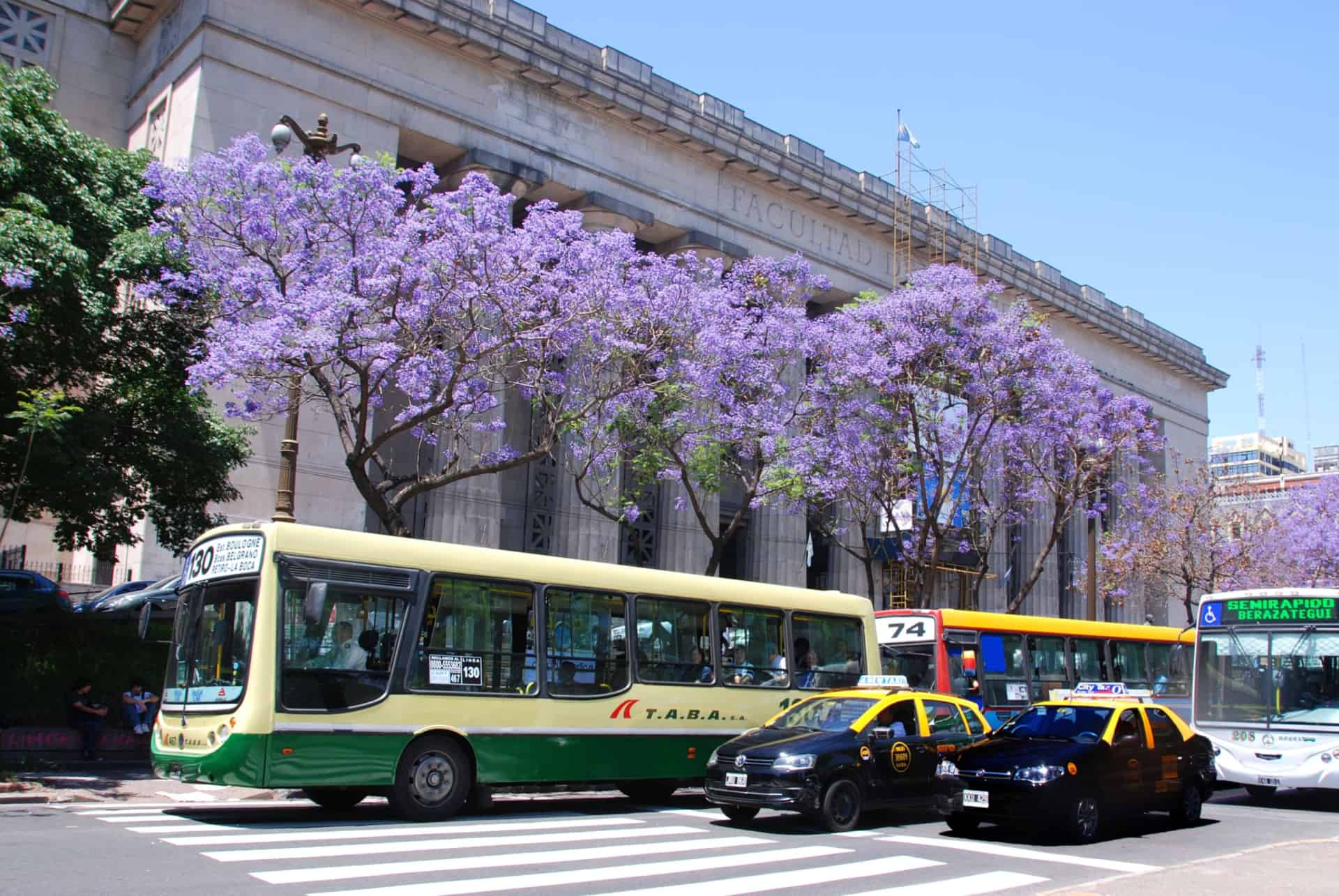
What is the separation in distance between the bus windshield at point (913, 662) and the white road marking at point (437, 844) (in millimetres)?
8233

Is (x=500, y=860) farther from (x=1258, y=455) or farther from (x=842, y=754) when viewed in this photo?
(x=1258, y=455)

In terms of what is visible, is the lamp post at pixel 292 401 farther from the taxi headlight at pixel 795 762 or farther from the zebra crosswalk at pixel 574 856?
the taxi headlight at pixel 795 762

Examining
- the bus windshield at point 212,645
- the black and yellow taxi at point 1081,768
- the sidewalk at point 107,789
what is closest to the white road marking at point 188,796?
the sidewalk at point 107,789

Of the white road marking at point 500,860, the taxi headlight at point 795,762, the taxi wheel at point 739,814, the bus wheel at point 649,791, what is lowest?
the bus wheel at point 649,791

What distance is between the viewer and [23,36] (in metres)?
29.2

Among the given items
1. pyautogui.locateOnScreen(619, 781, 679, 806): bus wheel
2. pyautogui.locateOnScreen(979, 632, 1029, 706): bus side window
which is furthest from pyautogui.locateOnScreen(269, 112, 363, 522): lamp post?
pyautogui.locateOnScreen(979, 632, 1029, 706): bus side window

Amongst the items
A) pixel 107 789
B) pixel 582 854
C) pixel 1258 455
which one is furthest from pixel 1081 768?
pixel 1258 455

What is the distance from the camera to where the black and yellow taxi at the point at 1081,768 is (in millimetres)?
12719

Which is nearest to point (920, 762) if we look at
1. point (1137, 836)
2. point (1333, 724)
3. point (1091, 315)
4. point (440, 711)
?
point (1137, 836)

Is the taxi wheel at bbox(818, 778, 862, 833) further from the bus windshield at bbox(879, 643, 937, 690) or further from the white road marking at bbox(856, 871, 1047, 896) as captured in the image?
the bus windshield at bbox(879, 643, 937, 690)

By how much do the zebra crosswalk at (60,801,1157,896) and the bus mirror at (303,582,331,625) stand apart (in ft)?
7.31

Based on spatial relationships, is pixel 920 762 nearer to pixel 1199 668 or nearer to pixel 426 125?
pixel 1199 668

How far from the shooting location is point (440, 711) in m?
13.3

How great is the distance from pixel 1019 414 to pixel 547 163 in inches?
593
